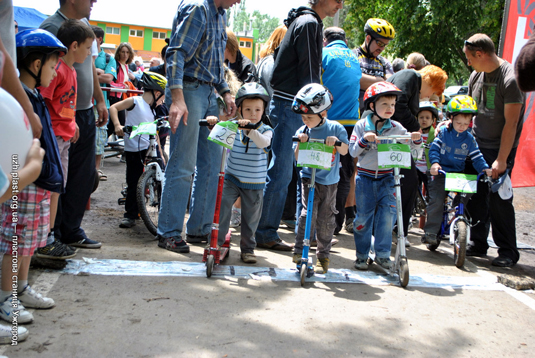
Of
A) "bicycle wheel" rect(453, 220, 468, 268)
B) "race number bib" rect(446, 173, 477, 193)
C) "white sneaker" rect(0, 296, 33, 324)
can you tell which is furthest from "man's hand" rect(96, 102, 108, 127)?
"bicycle wheel" rect(453, 220, 468, 268)

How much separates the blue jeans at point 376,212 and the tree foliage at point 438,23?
15998 millimetres

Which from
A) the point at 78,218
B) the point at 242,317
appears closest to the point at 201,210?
the point at 78,218

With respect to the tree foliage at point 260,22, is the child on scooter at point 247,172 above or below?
below

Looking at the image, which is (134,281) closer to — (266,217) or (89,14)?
(266,217)

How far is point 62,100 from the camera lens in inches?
156

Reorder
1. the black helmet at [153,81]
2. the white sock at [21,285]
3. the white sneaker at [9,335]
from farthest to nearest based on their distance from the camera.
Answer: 1. the black helmet at [153,81]
2. the white sock at [21,285]
3. the white sneaker at [9,335]

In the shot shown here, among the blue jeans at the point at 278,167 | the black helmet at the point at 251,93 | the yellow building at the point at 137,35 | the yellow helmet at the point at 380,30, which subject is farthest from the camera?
the yellow building at the point at 137,35

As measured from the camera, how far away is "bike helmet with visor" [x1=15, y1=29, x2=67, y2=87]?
3.16m

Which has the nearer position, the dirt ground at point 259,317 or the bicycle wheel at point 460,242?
the dirt ground at point 259,317

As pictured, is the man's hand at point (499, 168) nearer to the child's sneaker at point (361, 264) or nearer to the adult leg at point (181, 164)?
the child's sneaker at point (361, 264)

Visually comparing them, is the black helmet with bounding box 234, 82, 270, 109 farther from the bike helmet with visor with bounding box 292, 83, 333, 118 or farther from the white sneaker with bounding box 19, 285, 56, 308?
the white sneaker with bounding box 19, 285, 56, 308

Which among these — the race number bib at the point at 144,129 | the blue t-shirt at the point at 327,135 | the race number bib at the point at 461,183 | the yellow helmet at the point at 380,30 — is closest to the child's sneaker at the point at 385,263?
the blue t-shirt at the point at 327,135

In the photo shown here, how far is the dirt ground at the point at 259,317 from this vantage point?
2848 millimetres

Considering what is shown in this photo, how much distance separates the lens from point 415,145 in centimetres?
482
